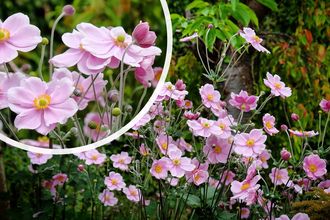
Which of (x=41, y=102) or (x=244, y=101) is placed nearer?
(x=41, y=102)

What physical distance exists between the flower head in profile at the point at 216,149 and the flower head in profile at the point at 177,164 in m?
0.06

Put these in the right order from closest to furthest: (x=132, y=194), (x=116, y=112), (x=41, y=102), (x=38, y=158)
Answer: (x=41, y=102), (x=116, y=112), (x=132, y=194), (x=38, y=158)

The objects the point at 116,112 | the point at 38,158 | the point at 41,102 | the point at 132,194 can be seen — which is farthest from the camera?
the point at 38,158

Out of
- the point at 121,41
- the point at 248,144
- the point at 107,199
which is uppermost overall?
the point at 121,41

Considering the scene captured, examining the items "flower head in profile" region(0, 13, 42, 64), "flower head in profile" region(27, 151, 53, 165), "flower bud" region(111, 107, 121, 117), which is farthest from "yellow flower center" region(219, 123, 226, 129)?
"flower head in profile" region(27, 151, 53, 165)

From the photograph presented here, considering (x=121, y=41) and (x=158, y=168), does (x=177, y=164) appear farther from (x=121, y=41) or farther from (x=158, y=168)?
(x=121, y=41)

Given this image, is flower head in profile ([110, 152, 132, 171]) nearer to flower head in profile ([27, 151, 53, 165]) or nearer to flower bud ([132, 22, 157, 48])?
flower head in profile ([27, 151, 53, 165])

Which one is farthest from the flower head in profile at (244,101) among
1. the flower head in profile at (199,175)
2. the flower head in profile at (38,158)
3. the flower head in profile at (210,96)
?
the flower head in profile at (38,158)

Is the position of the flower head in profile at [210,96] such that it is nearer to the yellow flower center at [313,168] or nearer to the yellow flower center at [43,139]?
the yellow flower center at [313,168]

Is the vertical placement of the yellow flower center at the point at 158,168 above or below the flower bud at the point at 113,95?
below

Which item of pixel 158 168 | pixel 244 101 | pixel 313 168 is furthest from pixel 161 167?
pixel 313 168

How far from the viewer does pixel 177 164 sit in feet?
4.48

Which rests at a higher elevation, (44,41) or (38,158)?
(44,41)

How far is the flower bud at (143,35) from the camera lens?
1338mm
